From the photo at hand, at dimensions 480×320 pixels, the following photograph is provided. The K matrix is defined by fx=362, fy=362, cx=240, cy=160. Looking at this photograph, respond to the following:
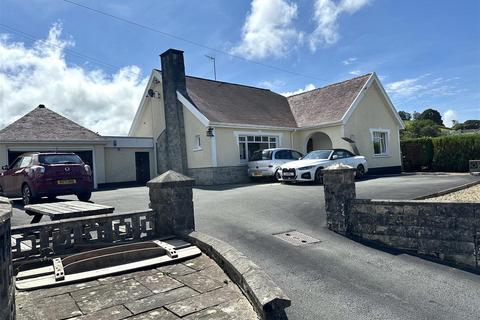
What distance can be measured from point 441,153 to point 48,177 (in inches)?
874

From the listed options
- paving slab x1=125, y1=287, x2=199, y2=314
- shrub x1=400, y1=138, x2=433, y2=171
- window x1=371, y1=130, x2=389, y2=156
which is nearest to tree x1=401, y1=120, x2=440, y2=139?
shrub x1=400, y1=138, x2=433, y2=171

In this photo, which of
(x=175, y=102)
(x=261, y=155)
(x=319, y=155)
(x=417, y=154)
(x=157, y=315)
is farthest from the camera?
(x=417, y=154)

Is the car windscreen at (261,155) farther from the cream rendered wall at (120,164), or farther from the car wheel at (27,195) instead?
the car wheel at (27,195)

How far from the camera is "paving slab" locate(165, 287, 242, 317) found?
3656 millimetres

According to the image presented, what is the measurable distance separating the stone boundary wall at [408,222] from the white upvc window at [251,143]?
1182 centimetres

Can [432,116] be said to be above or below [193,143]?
above

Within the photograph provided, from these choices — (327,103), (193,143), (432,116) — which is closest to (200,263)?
(193,143)

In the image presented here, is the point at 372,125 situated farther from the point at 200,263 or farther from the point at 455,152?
the point at 200,263

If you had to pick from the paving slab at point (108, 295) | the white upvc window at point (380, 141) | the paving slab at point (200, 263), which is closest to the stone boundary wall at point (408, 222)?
the paving slab at point (200, 263)

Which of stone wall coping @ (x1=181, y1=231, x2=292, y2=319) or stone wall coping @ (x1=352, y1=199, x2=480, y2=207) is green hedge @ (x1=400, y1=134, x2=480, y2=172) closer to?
stone wall coping @ (x1=352, y1=199, x2=480, y2=207)

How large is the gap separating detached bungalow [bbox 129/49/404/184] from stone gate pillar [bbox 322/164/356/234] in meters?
10.7

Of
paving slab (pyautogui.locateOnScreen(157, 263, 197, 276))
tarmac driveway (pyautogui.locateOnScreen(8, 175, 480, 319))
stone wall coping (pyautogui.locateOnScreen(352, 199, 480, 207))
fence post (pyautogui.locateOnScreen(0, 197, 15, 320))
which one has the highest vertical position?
fence post (pyautogui.locateOnScreen(0, 197, 15, 320))

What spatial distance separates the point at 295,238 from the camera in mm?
7031

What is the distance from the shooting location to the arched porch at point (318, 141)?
23531 millimetres
